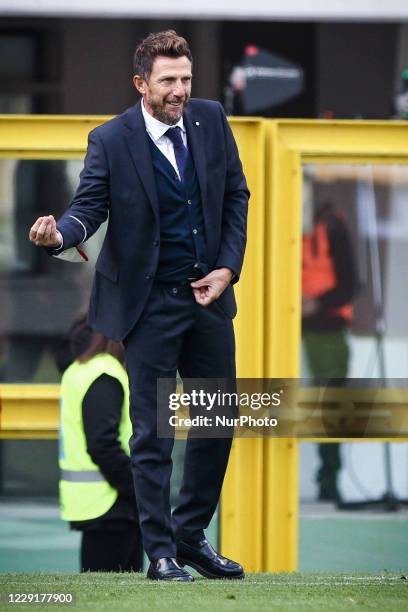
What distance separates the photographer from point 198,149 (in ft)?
15.9

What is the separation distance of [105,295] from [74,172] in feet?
9.90

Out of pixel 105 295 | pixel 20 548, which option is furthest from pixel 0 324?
pixel 105 295

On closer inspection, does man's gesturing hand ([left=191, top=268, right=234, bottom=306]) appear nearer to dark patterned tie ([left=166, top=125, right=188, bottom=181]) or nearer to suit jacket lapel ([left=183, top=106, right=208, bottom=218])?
suit jacket lapel ([left=183, top=106, right=208, bottom=218])

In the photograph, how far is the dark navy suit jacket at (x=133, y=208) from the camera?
4785 millimetres

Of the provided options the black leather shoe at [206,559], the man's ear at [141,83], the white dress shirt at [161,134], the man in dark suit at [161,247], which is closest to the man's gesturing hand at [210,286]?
the man in dark suit at [161,247]

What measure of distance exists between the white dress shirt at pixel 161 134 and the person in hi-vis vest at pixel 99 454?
1773 millimetres

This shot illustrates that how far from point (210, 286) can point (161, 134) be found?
516 millimetres

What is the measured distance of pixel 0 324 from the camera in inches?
384

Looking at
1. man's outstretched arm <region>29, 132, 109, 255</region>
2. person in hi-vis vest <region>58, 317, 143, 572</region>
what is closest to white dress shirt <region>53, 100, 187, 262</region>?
man's outstretched arm <region>29, 132, 109, 255</region>

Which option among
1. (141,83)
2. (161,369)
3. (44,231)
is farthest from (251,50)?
(44,231)

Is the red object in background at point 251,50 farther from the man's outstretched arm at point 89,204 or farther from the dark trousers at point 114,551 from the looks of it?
the man's outstretched arm at point 89,204

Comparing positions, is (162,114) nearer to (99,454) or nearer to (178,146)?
(178,146)

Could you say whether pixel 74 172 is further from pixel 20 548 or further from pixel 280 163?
pixel 20 548

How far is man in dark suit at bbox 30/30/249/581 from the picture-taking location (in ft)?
15.7
